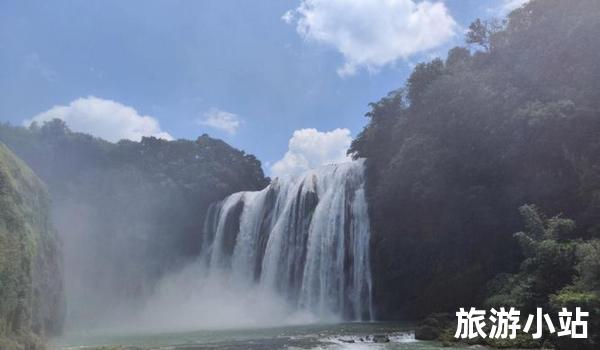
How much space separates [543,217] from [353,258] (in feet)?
39.6

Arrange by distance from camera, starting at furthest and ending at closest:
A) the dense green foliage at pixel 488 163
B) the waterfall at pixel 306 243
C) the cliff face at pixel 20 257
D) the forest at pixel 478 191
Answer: the waterfall at pixel 306 243
the dense green foliage at pixel 488 163
the forest at pixel 478 191
the cliff face at pixel 20 257

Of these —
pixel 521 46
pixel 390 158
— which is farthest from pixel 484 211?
pixel 521 46

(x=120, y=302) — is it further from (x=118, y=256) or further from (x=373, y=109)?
(x=373, y=109)

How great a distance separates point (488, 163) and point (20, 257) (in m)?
22.2

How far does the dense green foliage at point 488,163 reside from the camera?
25109 millimetres

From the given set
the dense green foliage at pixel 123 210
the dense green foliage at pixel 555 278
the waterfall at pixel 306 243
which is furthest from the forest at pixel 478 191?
the dense green foliage at pixel 123 210

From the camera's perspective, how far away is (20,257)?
15258mm

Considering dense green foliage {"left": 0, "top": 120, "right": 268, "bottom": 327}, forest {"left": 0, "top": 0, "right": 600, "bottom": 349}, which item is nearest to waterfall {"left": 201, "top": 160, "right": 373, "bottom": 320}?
forest {"left": 0, "top": 0, "right": 600, "bottom": 349}

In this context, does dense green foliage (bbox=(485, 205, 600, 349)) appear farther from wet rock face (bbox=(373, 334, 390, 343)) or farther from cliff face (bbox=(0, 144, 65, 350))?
cliff face (bbox=(0, 144, 65, 350))

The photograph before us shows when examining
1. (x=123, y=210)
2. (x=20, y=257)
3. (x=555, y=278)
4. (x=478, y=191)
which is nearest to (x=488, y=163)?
(x=478, y=191)

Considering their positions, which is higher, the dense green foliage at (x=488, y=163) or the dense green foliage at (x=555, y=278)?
the dense green foliage at (x=488, y=163)

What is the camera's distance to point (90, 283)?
4741 centimetres

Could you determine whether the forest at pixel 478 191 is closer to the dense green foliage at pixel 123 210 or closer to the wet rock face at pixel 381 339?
the wet rock face at pixel 381 339

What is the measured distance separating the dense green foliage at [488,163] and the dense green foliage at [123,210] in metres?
21.3
